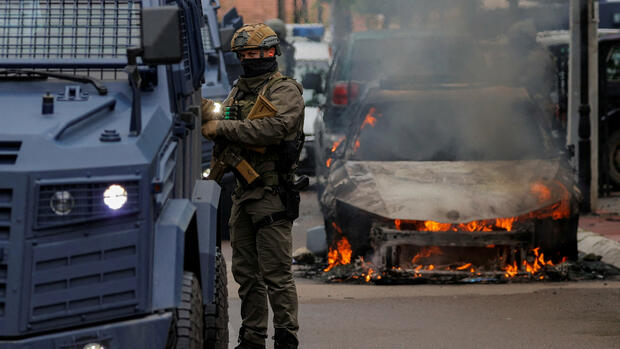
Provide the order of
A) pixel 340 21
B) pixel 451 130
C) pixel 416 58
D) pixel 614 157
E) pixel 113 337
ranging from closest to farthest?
pixel 113 337 < pixel 451 130 < pixel 416 58 < pixel 614 157 < pixel 340 21

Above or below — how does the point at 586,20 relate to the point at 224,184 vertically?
above

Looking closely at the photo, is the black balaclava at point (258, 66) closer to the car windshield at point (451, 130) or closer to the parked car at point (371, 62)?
the car windshield at point (451, 130)

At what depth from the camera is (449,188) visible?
1007 cm

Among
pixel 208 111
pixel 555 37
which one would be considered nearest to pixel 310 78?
pixel 555 37

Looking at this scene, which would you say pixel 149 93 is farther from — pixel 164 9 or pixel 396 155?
pixel 396 155

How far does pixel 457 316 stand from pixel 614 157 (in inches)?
390

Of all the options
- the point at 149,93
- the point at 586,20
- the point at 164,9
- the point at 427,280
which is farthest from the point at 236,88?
the point at 586,20

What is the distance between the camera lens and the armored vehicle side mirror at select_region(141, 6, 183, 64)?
513cm

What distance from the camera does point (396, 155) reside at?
35.3 ft

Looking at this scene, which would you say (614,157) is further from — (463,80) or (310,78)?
(463,80)

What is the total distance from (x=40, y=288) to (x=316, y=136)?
1221 centimetres

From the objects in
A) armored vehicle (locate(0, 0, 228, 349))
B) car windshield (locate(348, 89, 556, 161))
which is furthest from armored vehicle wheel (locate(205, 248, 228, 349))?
car windshield (locate(348, 89, 556, 161))

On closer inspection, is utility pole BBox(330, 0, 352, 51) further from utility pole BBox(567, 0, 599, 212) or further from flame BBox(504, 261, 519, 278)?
flame BBox(504, 261, 519, 278)

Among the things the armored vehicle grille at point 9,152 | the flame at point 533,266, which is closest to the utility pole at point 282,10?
the flame at point 533,266
